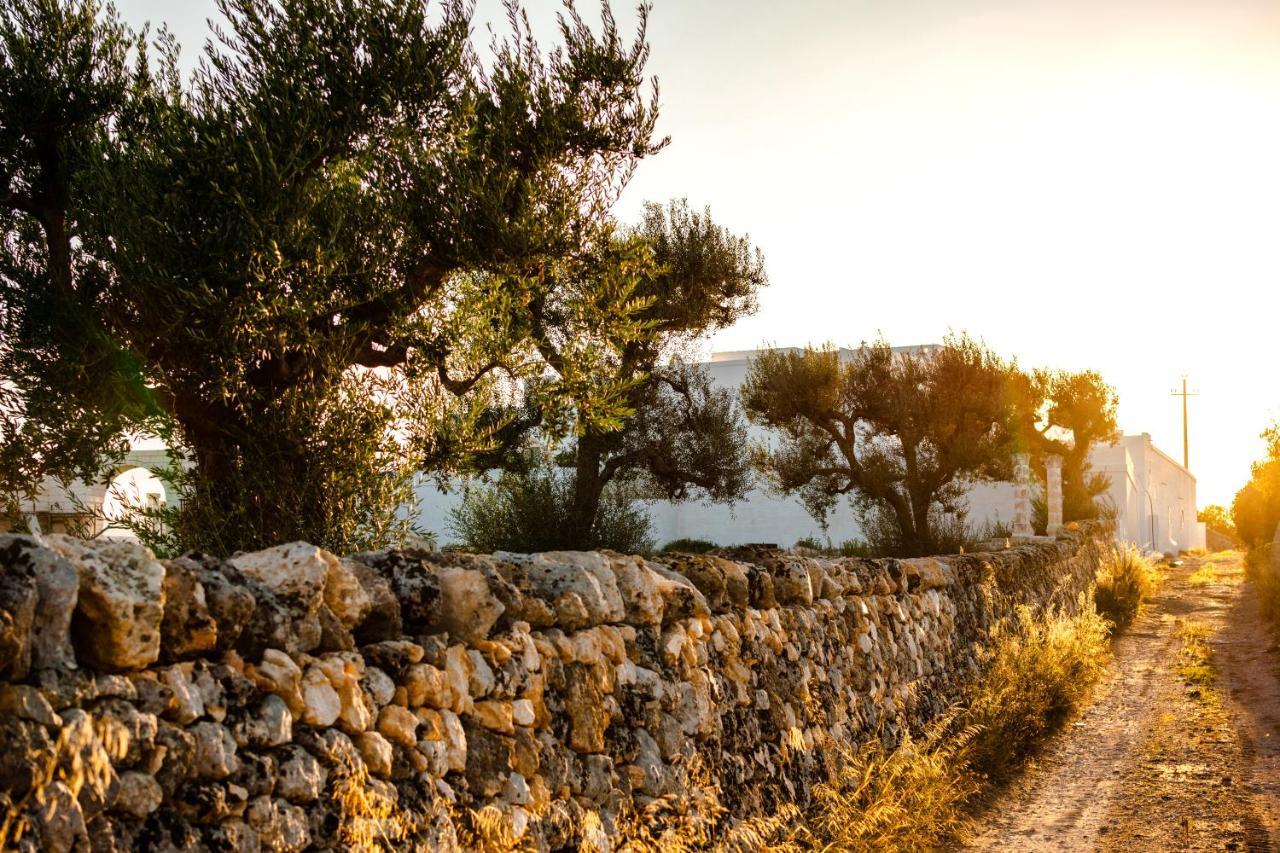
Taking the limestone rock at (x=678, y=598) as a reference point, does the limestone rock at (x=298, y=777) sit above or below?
below

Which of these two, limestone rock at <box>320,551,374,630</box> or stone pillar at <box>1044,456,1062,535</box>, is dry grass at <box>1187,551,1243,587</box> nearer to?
stone pillar at <box>1044,456,1062,535</box>

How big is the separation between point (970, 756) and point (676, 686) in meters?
4.21

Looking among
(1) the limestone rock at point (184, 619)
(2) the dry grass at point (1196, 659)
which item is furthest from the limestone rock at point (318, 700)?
(2) the dry grass at point (1196, 659)

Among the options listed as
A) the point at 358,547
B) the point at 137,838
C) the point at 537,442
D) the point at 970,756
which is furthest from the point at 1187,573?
the point at 137,838

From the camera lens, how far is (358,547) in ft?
26.5

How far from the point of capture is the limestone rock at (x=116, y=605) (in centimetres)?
264

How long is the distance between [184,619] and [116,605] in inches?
10.6

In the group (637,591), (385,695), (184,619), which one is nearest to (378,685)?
(385,695)

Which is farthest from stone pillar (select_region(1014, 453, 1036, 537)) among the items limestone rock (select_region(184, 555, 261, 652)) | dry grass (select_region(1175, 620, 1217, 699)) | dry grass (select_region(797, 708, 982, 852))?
limestone rock (select_region(184, 555, 261, 652))

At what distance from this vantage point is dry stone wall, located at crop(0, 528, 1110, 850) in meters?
2.56

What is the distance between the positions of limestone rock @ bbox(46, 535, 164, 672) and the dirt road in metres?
5.53

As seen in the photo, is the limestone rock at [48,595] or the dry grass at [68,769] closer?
the dry grass at [68,769]

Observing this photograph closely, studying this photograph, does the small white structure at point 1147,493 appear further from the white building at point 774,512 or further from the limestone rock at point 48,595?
the limestone rock at point 48,595

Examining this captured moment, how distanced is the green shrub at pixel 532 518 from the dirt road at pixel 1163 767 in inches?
309
